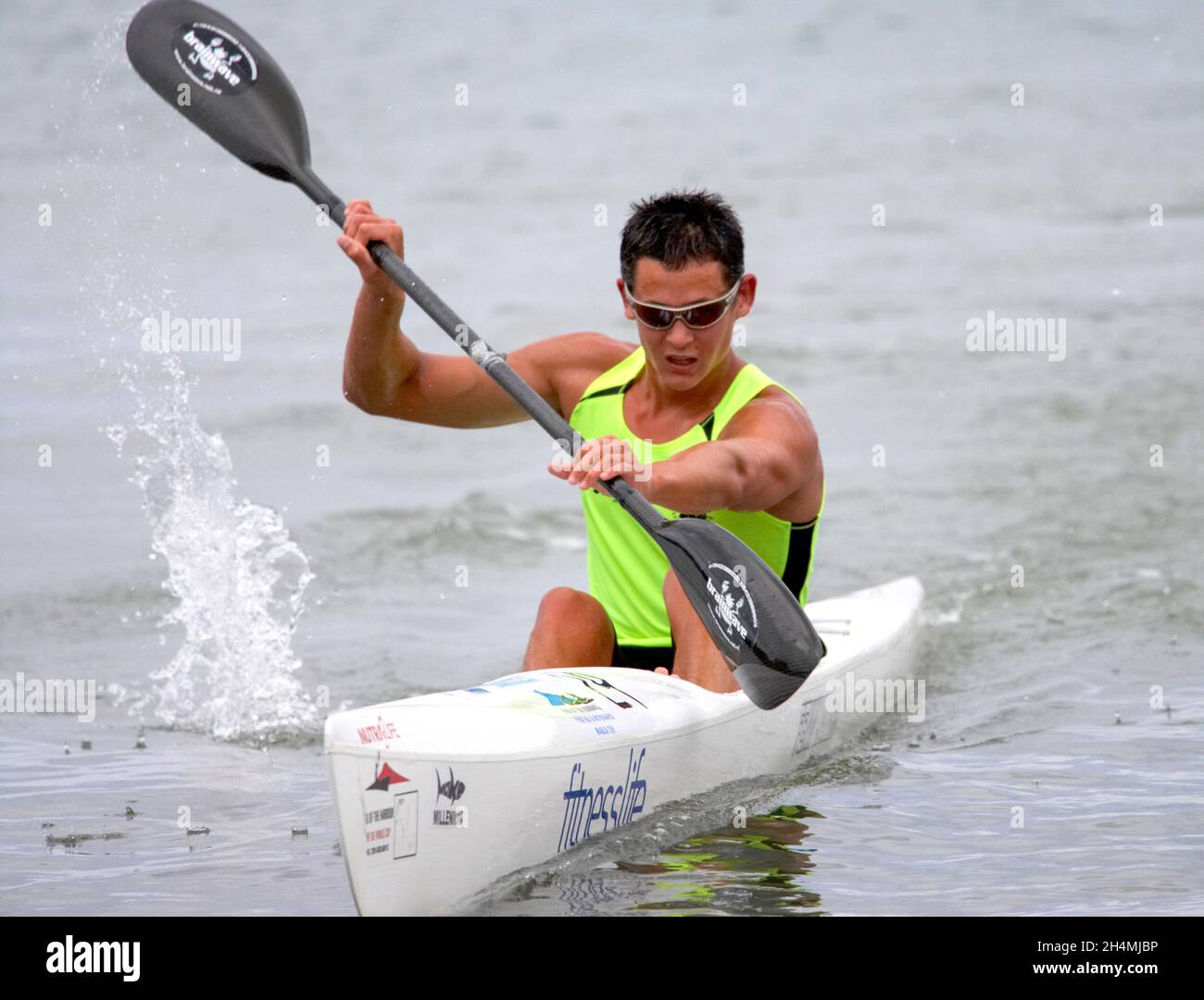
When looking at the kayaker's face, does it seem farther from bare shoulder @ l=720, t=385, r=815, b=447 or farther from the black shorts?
the black shorts

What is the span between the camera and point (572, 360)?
15.7 ft

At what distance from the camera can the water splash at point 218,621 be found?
19.5ft

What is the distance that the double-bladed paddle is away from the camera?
4059mm

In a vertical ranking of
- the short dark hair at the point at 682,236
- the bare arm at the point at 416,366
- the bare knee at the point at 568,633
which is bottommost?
the bare knee at the point at 568,633

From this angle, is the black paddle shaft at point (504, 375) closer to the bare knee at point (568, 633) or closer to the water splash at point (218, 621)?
the bare knee at point (568, 633)

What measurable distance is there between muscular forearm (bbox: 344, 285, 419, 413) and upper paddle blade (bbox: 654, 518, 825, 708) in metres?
0.96

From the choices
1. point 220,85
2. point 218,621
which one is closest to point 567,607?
point 220,85

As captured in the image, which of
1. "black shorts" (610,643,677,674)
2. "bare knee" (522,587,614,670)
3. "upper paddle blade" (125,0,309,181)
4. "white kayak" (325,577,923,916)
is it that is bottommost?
"white kayak" (325,577,923,916)

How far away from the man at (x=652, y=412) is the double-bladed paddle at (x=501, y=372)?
116 millimetres

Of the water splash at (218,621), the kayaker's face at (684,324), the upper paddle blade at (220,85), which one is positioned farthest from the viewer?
the water splash at (218,621)

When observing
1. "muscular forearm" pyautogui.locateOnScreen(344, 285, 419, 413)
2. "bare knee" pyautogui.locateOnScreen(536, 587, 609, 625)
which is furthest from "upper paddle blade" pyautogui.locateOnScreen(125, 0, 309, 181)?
"bare knee" pyautogui.locateOnScreen(536, 587, 609, 625)

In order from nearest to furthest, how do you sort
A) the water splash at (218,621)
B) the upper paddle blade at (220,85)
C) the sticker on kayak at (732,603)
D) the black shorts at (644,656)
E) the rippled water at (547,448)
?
the sticker on kayak at (732,603) < the rippled water at (547,448) < the black shorts at (644,656) < the upper paddle blade at (220,85) < the water splash at (218,621)

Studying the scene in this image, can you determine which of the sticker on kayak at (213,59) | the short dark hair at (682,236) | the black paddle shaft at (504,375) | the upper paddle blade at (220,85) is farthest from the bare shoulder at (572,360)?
the sticker on kayak at (213,59)
